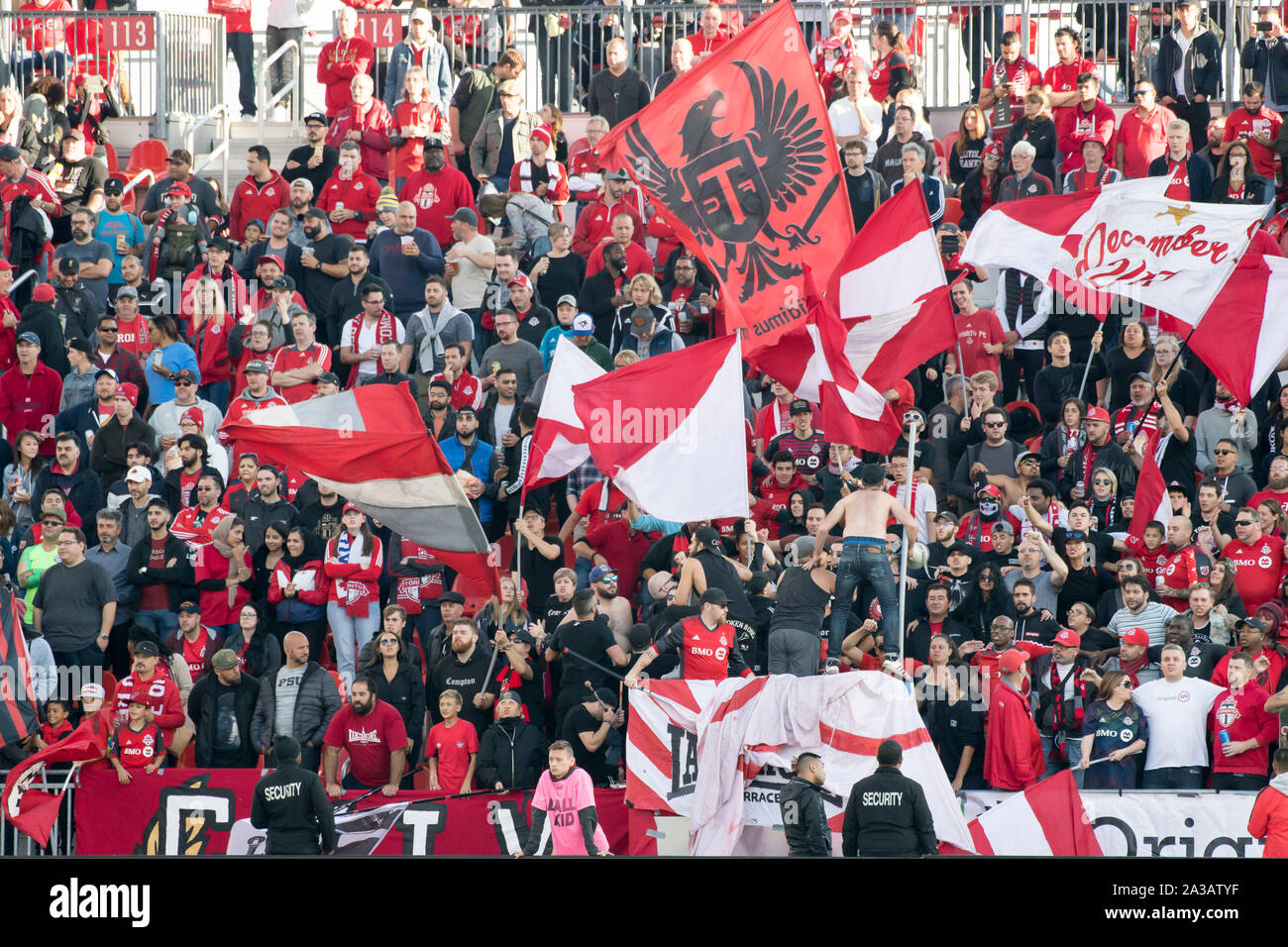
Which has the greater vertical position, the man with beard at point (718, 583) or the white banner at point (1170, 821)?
the man with beard at point (718, 583)

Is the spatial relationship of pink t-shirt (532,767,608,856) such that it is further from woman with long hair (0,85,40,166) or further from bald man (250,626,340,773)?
woman with long hair (0,85,40,166)

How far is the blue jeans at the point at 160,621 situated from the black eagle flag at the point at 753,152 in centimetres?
518

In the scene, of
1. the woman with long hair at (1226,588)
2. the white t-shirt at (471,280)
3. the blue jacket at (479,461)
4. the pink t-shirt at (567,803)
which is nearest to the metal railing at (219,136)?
the white t-shirt at (471,280)

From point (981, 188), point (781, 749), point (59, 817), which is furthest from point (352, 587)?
point (981, 188)

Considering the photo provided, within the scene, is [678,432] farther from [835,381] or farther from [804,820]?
[804,820]

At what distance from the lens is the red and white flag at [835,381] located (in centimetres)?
1435

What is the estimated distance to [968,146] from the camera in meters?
21.0

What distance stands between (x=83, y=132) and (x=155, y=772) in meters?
11.0

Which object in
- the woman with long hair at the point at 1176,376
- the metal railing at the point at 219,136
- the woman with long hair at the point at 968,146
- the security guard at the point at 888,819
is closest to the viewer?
→ the security guard at the point at 888,819

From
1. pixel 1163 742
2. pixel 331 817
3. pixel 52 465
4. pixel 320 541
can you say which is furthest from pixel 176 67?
pixel 1163 742

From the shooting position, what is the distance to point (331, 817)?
13281 millimetres

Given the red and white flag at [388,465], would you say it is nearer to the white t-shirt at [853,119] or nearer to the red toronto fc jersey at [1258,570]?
the red toronto fc jersey at [1258,570]

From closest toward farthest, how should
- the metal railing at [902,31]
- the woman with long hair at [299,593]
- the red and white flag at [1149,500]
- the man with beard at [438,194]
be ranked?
the woman with long hair at [299,593], the red and white flag at [1149,500], the man with beard at [438,194], the metal railing at [902,31]

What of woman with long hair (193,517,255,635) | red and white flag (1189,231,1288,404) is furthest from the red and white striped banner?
red and white flag (1189,231,1288,404)
